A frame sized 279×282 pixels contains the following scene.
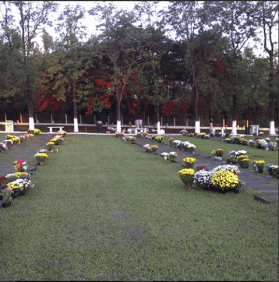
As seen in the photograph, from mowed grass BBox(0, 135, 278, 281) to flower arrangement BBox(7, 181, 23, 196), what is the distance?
14 centimetres

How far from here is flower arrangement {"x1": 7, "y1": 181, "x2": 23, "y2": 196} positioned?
17.3 ft

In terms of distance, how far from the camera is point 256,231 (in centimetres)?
373

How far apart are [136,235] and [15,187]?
2.68 meters

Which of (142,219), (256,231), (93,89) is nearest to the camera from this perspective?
(256,231)

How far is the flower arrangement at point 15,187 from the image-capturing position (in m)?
5.27

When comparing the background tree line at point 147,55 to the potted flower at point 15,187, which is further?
the background tree line at point 147,55

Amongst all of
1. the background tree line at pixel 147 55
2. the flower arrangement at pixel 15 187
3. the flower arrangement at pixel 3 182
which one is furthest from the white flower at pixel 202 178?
the background tree line at pixel 147 55

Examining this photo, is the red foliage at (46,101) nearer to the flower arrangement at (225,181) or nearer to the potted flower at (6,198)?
the potted flower at (6,198)

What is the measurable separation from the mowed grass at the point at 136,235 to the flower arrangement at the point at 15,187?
5.6 inches

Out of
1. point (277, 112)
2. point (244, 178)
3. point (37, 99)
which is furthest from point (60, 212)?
point (277, 112)

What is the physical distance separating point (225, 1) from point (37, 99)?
17963 mm

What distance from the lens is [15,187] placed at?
527 cm

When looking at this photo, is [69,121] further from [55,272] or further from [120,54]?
[55,272]

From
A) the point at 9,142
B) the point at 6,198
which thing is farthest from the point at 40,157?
the point at 6,198
